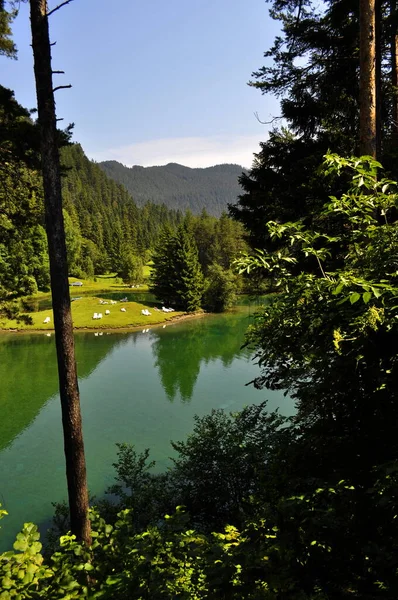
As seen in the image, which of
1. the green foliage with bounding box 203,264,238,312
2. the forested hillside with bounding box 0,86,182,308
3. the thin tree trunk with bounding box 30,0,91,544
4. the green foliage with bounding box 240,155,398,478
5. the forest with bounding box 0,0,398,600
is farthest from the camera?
the green foliage with bounding box 203,264,238,312

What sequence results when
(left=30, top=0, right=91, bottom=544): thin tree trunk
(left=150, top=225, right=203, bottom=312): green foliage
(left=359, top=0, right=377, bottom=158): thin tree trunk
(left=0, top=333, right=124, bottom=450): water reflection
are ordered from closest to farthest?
(left=30, top=0, right=91, bottom=544): thin tree trunk, (left=359, top=0, right=377, bottom=158): thin tree trunk, (left=0, top=333, right=124, bottom=450): water reflection, (left=150, top=225, right=203, bottom=312): green foliage

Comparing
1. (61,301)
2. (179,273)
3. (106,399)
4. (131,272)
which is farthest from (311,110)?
(131,272)

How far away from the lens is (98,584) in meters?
2.68

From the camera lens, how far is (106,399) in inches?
806

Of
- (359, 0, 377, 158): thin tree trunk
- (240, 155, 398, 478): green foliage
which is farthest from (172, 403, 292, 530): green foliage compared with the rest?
(359, 0, 377, 158): thin tree trunk

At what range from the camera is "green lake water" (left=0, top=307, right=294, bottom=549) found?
41.4 feet

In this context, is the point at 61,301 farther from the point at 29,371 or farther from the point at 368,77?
the point at 29,371

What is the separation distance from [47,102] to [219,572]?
5.78 m

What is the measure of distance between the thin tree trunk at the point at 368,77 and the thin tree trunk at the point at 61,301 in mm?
4863

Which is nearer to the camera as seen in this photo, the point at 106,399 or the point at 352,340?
the point at 352,340

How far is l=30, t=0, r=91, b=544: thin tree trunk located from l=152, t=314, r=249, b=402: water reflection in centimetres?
1473

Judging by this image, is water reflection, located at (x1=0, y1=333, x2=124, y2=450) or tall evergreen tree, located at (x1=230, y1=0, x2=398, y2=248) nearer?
tall evergreen tree, located at (x1=230, y1=0, x2=398, y2=248)

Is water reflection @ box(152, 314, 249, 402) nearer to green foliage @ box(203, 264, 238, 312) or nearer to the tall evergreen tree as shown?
green foliage @ box(203, 264, 238, 312)

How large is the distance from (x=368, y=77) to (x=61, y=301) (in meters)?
6.08
